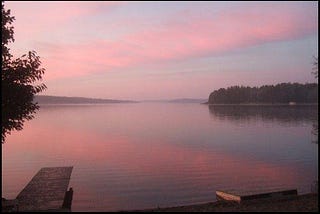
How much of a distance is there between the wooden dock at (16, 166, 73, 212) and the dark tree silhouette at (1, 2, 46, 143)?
4969mm

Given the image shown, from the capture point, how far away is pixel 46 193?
2766 centimetres

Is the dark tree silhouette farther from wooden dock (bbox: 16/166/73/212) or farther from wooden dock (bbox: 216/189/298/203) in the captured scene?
wooden dock (bbox: 216/189/298/203)

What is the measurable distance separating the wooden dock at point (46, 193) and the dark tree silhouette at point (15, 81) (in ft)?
16.3

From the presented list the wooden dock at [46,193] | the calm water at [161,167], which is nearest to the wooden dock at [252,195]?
the calm water at [161,167]

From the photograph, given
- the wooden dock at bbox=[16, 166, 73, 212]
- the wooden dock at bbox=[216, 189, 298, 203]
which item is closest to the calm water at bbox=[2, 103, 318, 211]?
the wooden dock at bbox=[16, 166, 73, 212]

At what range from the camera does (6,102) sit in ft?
70.6

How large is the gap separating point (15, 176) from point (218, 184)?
18.9 metres

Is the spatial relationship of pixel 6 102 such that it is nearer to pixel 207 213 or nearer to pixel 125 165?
pixel 207 213

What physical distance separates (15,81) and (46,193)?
30.3 ft

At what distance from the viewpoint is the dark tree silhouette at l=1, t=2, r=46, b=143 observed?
21.4 meters

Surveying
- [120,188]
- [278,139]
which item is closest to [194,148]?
[278,139]

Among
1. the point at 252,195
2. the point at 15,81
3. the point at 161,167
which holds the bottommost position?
the point at 161,167

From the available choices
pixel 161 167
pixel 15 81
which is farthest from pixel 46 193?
pixel 161 167

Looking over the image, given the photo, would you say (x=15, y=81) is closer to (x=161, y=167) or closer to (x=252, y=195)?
(x=252, y=195)
